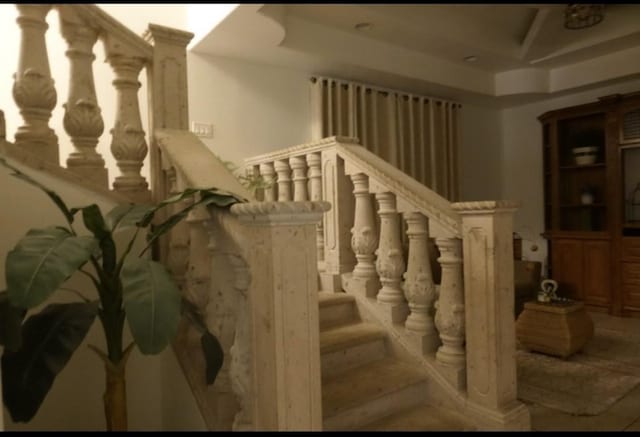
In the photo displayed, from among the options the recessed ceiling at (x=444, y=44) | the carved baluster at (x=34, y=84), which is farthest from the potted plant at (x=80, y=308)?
the recessed ceiling at (x=444, y=44)

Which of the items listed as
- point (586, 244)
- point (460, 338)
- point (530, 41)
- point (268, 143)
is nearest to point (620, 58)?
point (530, 41)

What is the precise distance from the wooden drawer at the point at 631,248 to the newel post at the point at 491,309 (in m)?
3.23

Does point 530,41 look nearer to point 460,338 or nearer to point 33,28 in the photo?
point 460,338

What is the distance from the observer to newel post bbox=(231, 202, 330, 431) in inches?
46.2

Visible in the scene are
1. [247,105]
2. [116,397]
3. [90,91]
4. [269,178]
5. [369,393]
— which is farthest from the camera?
[247,105]

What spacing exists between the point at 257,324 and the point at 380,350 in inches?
43.6

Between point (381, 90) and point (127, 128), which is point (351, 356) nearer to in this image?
point (127, 128)

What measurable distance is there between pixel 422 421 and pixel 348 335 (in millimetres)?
503

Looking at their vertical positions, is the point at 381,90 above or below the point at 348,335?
above

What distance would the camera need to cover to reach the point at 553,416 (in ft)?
7.14

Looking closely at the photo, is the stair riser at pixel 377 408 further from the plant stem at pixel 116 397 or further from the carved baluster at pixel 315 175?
the carved baluster at pixel 315 175

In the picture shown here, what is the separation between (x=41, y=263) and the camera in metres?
1.06

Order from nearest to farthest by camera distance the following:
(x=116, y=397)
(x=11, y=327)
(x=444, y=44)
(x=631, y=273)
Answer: (x=11, y=327) < (x=116, y=397) < (x=444, y=44) < (x=631, y=273)

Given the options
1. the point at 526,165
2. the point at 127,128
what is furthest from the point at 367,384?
the point at 526,165
